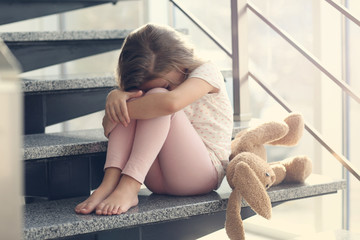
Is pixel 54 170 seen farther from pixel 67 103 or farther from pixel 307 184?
pixel 307 184

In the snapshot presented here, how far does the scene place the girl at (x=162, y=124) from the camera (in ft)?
4.48

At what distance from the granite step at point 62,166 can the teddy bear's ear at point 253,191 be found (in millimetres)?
422

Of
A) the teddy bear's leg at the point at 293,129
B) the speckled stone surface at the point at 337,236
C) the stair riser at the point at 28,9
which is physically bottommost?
the speckled stone surface at the point at 337,236

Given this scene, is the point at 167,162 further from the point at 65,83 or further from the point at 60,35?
the point at 60,35

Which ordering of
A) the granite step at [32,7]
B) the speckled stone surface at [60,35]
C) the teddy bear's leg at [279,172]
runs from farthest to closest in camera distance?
the granite step at [32,7], the speckled stone surface at [60,35], the teddy bear's leg at [279,172]

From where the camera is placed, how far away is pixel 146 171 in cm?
137

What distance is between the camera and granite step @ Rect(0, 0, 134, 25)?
79.9 inches

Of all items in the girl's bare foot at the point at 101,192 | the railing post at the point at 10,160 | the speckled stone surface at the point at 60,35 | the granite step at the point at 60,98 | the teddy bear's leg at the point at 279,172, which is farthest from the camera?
the speckled stone surface at the point at 60,35

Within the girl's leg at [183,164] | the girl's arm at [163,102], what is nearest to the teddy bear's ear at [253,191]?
the girl's leg at [183,164]

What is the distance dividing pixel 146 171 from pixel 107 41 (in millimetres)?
857

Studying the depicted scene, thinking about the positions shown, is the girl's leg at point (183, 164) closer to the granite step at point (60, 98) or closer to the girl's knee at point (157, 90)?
the girl's knee at point (157, 90)

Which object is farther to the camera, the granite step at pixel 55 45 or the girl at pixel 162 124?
the granite step at pixel 55 45

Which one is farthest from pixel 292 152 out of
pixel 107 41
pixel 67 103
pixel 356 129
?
pixel 67 103

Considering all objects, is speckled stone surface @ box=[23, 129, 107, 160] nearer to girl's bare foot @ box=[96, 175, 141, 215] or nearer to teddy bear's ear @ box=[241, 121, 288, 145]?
girl's bare foot @ box=[96, 175, 141, 215]
